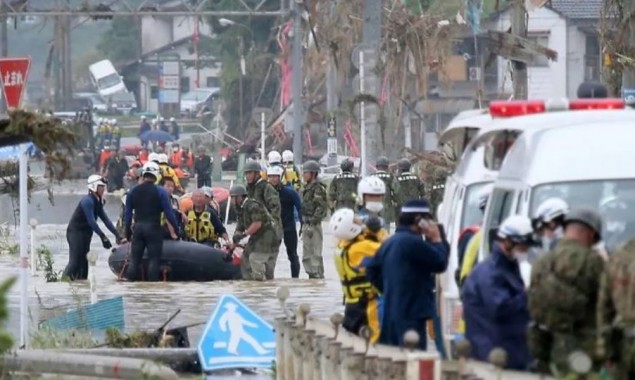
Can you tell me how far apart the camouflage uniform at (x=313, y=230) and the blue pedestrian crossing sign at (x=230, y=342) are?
435 inches

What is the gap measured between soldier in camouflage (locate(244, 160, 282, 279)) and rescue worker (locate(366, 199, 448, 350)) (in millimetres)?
10972

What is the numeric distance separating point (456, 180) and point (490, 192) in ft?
5.10

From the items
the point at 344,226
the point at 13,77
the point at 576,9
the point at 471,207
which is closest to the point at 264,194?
the point at 13,77

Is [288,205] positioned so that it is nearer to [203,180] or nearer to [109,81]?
[203,180]

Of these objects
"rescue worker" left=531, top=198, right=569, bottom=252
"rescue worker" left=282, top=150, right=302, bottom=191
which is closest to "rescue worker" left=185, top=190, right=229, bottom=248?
"rescue worker" left=282, top=150, right=302, bottom=191

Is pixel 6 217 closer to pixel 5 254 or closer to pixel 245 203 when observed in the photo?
pixel 5 254

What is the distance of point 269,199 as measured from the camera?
24.7m

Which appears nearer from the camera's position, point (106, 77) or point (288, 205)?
point (288, 205)

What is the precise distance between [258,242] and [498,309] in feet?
44.0

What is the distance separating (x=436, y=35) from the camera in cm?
4481

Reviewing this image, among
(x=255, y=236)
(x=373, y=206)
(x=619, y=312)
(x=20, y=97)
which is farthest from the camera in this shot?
(x=255, y=236)

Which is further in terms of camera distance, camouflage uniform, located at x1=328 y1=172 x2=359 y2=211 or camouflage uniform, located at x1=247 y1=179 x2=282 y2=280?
camouflage uniform, located at x1=328 y1=172 x2=359 y2=211

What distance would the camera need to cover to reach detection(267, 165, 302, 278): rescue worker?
2566 cm

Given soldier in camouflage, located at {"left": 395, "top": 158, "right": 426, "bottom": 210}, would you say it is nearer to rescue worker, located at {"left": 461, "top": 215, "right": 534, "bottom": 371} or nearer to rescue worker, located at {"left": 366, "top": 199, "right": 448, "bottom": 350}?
rescue worker, located at {"left": 366, "top": 199, "right": 448, "bottom": 350}
